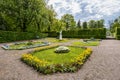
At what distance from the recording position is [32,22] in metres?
30.9

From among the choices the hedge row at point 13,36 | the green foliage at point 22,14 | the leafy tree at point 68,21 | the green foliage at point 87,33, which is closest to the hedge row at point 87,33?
the green foliage at point 87,33

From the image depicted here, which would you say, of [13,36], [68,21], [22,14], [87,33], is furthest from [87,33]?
[68,21]

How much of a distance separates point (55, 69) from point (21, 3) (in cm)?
2308

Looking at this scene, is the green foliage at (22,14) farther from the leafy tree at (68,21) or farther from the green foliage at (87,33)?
the leafy tree at (68,21)

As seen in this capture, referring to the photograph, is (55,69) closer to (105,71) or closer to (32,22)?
(105,71)

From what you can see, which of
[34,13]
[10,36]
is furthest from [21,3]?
[10,36]

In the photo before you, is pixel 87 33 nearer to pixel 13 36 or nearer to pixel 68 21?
pixel 13 36

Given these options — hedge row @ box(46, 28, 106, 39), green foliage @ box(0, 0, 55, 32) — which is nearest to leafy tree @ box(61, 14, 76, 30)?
hedge row @ box(46, 28, 106, 39)

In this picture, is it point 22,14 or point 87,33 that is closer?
point 22,14

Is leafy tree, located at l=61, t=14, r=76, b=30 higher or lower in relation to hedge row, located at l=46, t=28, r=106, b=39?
higher

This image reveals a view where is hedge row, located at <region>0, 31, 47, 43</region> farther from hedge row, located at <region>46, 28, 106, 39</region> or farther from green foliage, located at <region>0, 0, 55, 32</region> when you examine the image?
hedge row, located at <region>46, 28, 106, 39</region>

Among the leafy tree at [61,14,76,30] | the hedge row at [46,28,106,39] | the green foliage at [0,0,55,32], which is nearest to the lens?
the green foliage at [0,0,55,32]

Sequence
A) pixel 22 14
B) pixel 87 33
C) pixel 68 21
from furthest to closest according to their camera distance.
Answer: pixel 68 21 → pixel 87 33 → pixel 22 14

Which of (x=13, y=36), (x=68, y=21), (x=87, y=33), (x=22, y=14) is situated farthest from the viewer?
(x=68, y=21)
